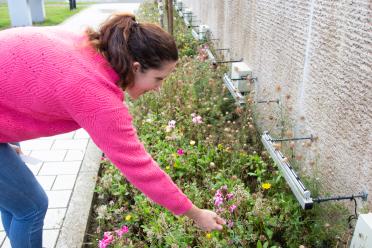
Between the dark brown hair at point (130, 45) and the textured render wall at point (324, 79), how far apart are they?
0.99m

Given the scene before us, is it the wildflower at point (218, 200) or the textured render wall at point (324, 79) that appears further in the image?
the wildflower at point (218, 200)

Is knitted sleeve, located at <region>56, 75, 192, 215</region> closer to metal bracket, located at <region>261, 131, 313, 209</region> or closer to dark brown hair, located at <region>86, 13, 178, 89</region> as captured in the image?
dark brown hair, located at <region>86, 13, 178, 89</region>

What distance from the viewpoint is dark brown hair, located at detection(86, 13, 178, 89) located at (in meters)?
1.47

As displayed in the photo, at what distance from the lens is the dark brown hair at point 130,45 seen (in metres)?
1.47

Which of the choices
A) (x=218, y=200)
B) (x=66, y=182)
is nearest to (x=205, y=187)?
(x=218, y=200)

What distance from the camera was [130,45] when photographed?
4.84ft

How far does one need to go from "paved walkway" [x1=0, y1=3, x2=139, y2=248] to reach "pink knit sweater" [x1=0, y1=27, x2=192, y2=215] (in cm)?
49

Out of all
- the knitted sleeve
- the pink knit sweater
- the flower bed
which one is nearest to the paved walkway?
the flower bed

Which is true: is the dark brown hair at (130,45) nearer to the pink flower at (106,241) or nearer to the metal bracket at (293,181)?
the metal bracket at (293,181)

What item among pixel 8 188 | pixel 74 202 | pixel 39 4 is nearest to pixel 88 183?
pixel 74 202

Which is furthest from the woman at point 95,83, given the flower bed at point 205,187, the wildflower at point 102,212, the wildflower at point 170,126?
the wildflower at point 170,126

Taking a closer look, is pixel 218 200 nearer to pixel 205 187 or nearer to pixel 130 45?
pixel 205 187

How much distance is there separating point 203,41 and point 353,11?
4242 mm

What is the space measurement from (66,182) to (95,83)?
220 cm
